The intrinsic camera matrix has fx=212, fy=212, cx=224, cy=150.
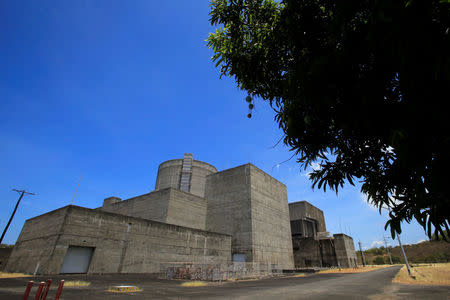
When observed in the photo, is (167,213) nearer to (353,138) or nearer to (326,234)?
(353,138)

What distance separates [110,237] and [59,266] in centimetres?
441

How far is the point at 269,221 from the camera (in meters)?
38.4

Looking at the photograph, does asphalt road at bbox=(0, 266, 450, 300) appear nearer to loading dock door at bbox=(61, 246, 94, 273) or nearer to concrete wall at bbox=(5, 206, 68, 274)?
concrete wall at bbox=(5, 206, 68, 274)

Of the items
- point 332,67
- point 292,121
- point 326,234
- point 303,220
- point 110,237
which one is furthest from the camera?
point 303,220

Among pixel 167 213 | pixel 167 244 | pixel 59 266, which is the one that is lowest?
pixel 59 266

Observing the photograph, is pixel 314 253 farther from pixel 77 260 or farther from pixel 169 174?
pixel 77 260

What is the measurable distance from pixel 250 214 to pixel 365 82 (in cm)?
3281

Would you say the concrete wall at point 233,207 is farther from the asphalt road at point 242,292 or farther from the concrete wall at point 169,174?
the asphalt road at point 242,292

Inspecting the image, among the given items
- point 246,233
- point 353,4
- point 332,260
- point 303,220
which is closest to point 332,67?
point 353,4

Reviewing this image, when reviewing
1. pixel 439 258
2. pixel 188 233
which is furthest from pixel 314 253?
pixel 439 258

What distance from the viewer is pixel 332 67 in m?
3.42

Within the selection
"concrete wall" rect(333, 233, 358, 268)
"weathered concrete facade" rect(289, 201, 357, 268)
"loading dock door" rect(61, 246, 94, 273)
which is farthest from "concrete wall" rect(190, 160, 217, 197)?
"concrete wall" rect(333, 233, 358, 268)

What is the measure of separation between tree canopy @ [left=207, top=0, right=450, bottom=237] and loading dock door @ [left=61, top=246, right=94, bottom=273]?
2186 centimetres

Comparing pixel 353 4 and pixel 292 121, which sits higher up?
pixel 353 4
